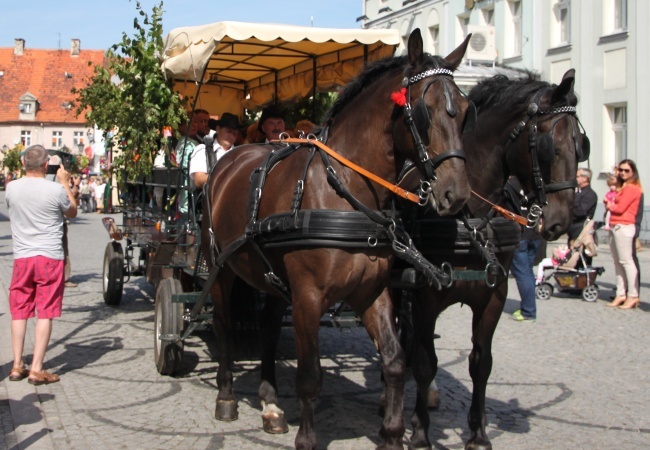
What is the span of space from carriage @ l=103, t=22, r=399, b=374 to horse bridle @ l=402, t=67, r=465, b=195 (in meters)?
1.32

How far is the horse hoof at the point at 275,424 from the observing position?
549 cm

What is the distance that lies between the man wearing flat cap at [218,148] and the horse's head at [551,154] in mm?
2918

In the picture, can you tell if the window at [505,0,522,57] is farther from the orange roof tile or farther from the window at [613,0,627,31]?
the orange roof tile

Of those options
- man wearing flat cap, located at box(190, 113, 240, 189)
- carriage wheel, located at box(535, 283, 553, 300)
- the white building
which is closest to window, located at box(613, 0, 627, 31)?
the white building

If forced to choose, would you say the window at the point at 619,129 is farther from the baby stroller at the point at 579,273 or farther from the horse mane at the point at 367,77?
the horse mane at the point at 367,77


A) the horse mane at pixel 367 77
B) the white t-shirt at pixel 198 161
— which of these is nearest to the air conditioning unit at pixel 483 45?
the white t-shirt at pixel 198 161

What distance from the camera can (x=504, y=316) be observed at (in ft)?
34.9

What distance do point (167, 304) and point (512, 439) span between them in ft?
9.84

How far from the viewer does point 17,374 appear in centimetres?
677

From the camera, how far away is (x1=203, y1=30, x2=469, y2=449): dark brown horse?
4121 mm

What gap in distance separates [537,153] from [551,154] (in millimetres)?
79

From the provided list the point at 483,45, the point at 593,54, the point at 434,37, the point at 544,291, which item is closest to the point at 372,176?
the point at 544,291

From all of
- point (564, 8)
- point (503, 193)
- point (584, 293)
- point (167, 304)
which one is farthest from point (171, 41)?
point (564, 8)

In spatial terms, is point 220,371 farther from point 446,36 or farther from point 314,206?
point 446,36
